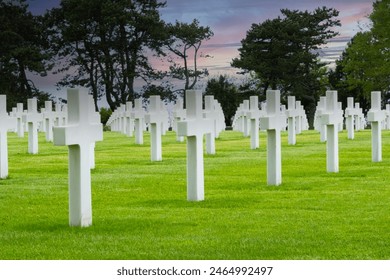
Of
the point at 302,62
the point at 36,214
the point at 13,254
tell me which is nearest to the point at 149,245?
the point at 13,254

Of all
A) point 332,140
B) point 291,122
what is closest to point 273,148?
point 332,140

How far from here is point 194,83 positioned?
196 feet

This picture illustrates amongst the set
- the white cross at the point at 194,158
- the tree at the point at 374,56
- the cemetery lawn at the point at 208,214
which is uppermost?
the tree at the point at 374,56

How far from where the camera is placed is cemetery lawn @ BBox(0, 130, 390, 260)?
31.8 feet

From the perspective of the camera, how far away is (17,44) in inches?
2350


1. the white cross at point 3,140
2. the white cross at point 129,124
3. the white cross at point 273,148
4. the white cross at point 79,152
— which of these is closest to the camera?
the white cross at point 79,152

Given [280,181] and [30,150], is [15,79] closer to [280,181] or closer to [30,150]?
[30,150]

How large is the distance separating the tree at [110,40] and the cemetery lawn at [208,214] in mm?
37705

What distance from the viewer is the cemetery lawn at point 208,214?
31.8ft

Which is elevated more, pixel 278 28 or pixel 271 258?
pixel 278 28

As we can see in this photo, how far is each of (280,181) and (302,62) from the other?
5089 centimetres

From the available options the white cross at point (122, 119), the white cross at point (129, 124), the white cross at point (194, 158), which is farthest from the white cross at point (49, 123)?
the white cross at point (194, 158)

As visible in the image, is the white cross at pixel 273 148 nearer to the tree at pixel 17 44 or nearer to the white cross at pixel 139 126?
the white cross at pixel 139 126

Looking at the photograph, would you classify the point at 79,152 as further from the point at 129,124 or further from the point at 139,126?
the point at 129,124
